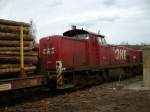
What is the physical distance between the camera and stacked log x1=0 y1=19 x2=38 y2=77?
11516mm

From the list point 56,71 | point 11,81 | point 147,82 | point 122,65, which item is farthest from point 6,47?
point 122,65

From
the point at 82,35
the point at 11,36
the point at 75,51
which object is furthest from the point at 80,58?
the point at 11,36

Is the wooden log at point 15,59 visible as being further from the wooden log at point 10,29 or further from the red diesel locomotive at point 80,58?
the red diesel locomotive at point 80,58

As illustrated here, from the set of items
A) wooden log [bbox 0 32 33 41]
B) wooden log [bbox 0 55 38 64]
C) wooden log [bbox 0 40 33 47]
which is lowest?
wooden log [bbox 0 55 38 64]

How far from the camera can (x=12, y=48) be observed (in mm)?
11898

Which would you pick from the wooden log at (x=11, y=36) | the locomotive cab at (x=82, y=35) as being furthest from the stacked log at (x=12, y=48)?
the locomotive cab at (x=82, y=35)

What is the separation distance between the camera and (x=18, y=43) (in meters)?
12.1

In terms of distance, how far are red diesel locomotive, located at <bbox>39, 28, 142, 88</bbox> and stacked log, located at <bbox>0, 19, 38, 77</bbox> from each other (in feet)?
6.75

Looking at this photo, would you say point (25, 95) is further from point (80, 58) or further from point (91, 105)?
point (80, 58)

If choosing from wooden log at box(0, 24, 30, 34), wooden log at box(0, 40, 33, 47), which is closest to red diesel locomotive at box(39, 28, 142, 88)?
wooden log at box(0, 40, 33, 47)

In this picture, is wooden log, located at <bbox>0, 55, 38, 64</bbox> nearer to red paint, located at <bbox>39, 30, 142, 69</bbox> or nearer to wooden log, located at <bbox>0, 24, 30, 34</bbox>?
wooden log, located at <bbox>0, 24, 30, 34</bbox>

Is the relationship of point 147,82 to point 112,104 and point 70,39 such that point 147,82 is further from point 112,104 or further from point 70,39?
point 112,104

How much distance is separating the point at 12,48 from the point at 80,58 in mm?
6214

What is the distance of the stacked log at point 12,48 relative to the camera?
37.8 ft
